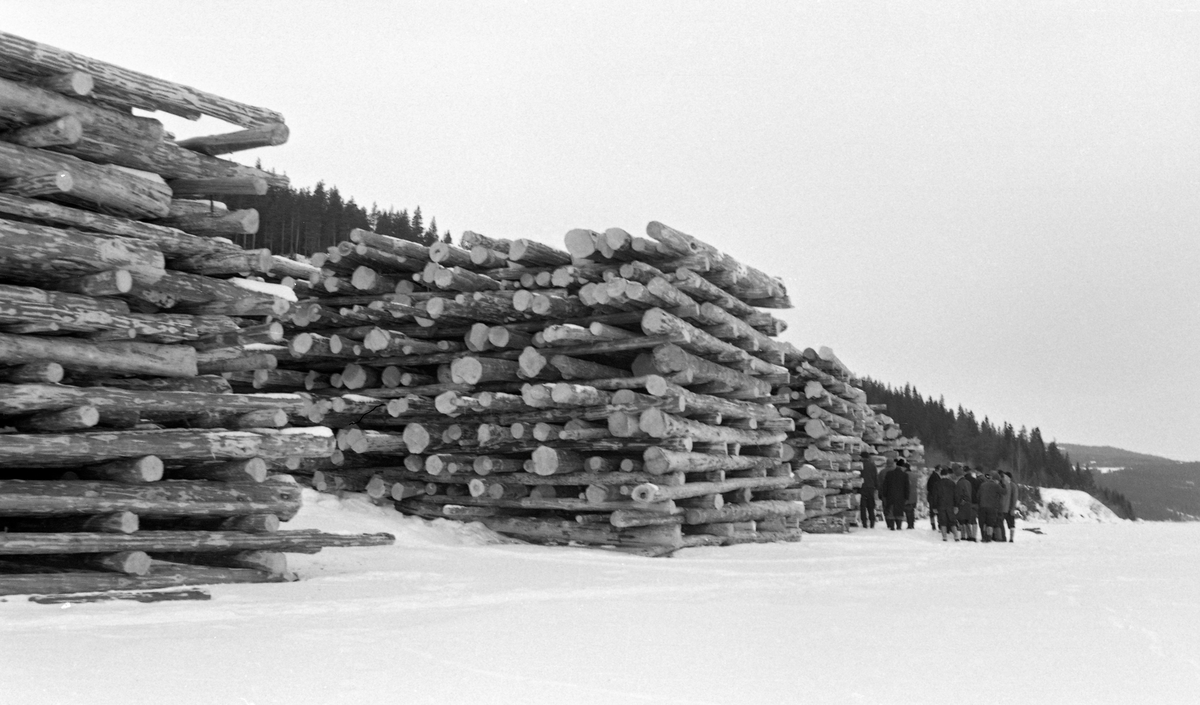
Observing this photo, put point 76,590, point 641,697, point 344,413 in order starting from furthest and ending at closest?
point 344,413 < point 76,590 < point 641,697

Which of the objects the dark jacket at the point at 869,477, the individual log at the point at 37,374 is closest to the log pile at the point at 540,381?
the individual log at the point at 37,374

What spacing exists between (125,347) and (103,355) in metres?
0.22

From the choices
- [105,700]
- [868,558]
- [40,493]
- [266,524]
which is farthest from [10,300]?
[868,558]

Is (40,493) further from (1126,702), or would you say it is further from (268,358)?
(1126,702)

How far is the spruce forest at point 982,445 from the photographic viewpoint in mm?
84750

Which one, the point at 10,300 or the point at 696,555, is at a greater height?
the point at 10,300

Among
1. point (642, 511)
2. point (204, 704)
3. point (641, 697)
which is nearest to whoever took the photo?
point (204, 704)

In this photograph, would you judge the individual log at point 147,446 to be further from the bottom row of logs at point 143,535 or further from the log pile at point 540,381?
the log pile at point 540,381

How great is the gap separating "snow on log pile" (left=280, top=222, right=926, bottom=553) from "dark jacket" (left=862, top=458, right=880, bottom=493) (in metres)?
6.64

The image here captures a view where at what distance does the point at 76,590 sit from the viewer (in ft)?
22.0

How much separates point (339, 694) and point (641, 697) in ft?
4.28

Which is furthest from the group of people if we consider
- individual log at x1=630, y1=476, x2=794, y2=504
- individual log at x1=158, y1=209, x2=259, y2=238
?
individual log at x1=158, y1=209, x2=259, y2=238

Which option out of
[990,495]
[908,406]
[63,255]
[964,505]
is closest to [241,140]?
[63,255]

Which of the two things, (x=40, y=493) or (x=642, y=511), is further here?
(x=642, y=511)
